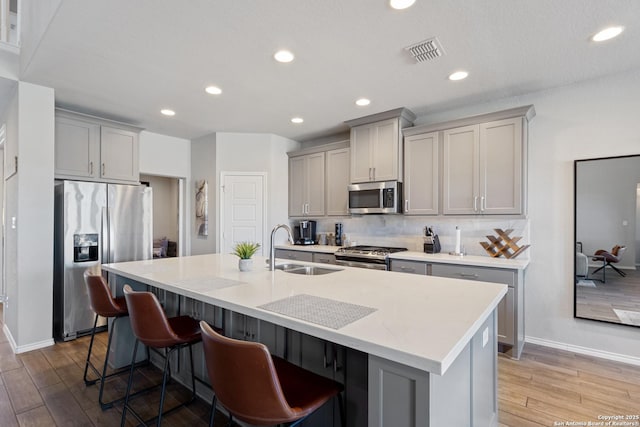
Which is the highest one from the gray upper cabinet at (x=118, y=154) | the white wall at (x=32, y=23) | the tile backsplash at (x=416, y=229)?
the white wall at (x=32, y=23)

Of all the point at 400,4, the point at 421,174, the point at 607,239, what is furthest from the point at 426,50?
the point at 607,239

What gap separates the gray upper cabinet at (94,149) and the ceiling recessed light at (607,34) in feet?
15.9

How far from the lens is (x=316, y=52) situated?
244 centimetres

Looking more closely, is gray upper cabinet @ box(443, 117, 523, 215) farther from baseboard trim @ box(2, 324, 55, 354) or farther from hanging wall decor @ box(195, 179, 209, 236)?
baseboard trim @ box(2, 324, 55, 354)

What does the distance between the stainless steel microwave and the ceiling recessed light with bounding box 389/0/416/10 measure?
6.96 feet

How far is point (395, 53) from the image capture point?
245cm

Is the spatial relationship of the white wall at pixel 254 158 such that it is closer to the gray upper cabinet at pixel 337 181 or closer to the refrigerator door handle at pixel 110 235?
the gray upper cabinet at pixel 337 181

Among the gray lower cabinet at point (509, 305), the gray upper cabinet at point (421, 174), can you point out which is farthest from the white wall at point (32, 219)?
the gray lower cabinet at point (509, 305)

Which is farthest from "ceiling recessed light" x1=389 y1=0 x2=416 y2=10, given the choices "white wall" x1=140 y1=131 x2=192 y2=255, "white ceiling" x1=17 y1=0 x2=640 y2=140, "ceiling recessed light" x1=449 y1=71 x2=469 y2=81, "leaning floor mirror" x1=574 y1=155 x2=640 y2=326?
"white wall" x1=140 y1=131 x2=192 y2=255

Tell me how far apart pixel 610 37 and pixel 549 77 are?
0.63 meters

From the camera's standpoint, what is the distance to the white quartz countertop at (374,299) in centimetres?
100

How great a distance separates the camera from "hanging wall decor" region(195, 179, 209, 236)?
484 cm

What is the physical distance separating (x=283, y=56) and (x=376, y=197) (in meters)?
2.04

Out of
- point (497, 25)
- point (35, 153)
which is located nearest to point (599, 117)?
point (497, 25)
